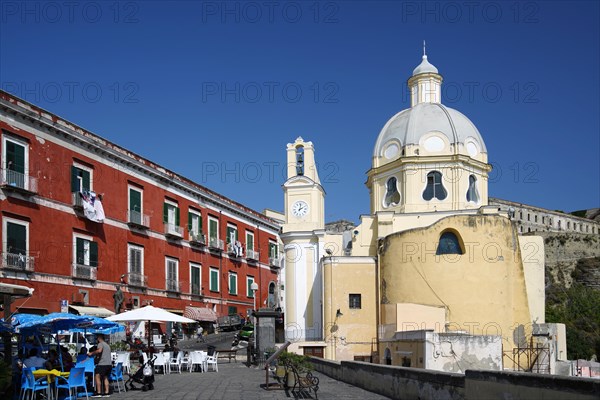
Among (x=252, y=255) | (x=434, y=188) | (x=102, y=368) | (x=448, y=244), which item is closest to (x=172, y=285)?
(x=252, y=255)

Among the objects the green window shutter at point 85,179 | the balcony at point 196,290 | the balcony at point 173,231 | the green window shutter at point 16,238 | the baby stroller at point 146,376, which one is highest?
the green window shutter at point 85,179

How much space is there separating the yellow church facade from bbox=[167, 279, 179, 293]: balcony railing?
7130 mm

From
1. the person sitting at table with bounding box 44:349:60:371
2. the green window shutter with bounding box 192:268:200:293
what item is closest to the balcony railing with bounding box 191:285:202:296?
the green window shutter with bounding box 192:268:200:293

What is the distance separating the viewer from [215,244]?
155 ft

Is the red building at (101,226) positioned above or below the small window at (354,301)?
above

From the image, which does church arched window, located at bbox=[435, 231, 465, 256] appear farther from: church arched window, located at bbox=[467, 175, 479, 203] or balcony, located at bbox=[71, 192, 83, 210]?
balcony, located at bbox=[71, 192, 83, 210]

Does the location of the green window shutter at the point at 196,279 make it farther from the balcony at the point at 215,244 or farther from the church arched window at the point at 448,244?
the church arched window at the point at 448,244

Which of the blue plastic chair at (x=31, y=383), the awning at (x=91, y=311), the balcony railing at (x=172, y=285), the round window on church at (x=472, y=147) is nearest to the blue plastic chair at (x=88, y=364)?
the blue plastic chair at (x=31, y=383)

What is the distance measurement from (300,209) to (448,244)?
1098 centimetres

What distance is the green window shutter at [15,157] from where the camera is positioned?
92.9 feet

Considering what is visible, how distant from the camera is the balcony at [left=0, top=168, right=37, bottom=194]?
27781 mm

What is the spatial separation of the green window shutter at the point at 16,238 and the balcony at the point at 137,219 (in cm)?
840

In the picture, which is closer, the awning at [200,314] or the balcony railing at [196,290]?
the awning at [200,314]

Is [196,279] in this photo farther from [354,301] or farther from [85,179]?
[85,179]
